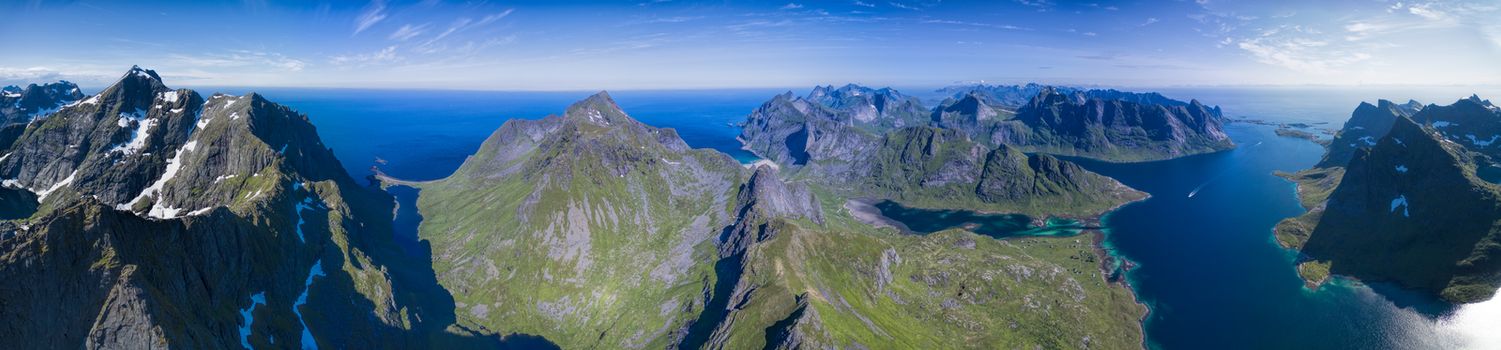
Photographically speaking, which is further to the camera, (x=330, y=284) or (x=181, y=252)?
(x=330, y=284)

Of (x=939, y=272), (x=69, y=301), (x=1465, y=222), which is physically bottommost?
(x=939, y=272)

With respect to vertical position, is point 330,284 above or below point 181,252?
below

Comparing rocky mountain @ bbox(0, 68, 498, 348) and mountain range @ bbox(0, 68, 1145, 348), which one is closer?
rocky mountain @ bbox(0, 68, 498, 348)

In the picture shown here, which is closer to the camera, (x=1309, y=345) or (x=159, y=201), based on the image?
(x=1309, y=345)

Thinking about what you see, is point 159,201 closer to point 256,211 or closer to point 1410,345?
point 256,211

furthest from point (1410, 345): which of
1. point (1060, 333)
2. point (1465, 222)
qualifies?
point (1060, 333)

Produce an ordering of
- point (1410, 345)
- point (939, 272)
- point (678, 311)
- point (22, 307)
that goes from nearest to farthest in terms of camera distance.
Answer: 1. point (22, 307)
2. point (1410, 345)
3. point (678, 311)
4. point (939, 272)

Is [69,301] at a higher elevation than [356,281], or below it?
higher

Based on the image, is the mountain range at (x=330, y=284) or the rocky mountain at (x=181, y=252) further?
the mountain range at (x=330, y=284)
